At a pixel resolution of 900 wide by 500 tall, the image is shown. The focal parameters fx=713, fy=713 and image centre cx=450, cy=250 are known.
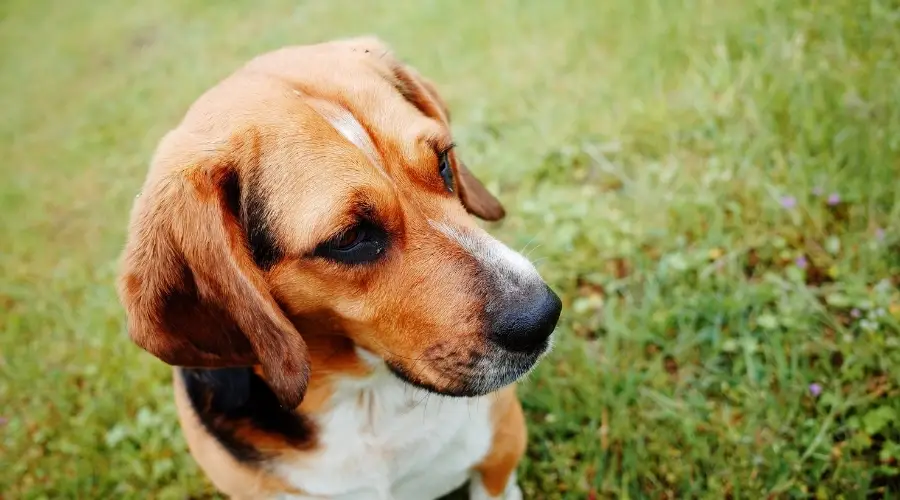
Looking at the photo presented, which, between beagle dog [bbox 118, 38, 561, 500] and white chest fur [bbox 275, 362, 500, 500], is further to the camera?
white chest fur [bbox 275, 362, 500, 500]

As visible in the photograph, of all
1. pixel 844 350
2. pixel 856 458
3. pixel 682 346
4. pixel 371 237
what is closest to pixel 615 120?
pixel 682 346

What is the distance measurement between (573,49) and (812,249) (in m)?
2.70

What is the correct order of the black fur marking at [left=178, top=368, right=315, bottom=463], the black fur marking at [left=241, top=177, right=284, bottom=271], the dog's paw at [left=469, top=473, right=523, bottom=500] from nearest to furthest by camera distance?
the black fur marking at [left=241, top=177, right=284, bottom=271]
the black fur marking at [left=178, top=368, right=315, bottom=463]
the dog's paw at [left=469, top=473, right=523, bottom=500]

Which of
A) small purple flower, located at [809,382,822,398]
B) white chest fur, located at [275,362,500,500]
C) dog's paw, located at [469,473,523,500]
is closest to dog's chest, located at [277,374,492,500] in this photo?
white chest fur, located at [275,362,500,500]

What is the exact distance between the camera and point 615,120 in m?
4.97

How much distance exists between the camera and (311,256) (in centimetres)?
223

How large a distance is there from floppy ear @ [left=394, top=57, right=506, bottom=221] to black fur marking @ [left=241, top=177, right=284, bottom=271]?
82cm

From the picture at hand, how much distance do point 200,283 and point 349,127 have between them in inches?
26.6

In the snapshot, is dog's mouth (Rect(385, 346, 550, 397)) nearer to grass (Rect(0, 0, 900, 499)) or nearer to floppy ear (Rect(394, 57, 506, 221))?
floppy ear (Rect(394, 57, 506, 221))

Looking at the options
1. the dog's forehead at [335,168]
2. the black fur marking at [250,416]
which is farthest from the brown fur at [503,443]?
the dog's forehead at [335,168]

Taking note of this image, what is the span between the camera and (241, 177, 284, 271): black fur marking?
2.27m

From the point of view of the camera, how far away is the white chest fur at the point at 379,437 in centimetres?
268

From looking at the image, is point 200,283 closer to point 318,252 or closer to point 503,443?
point 318,252

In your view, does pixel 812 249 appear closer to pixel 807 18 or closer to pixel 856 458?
pixel 856 458
